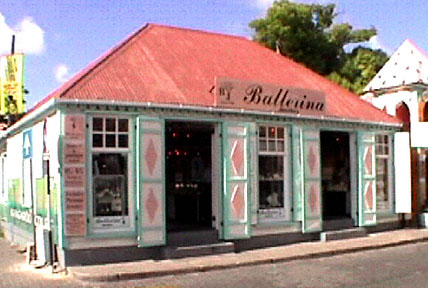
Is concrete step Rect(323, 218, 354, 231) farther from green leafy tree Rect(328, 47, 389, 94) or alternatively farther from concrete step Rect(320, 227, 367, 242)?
green leafy tree Rect(328, 47, 389, 94)

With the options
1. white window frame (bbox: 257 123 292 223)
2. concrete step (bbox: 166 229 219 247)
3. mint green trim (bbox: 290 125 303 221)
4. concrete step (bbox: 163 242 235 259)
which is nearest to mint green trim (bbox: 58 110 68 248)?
concrete step (bbox: 163 242 235 259)

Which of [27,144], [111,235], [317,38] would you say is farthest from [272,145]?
[317,38]

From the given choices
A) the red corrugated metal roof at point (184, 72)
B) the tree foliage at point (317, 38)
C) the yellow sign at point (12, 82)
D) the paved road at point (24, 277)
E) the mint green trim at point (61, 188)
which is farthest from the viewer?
the tree foliage at point (317, 38)

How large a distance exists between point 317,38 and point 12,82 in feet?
54.8

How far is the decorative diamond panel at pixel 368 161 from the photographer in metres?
16.8

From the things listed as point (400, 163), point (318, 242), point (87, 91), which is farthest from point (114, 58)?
point (400, 163)

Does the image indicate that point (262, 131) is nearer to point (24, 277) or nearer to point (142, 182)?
point (142, 182)

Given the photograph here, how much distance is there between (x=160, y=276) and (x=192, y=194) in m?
5.64

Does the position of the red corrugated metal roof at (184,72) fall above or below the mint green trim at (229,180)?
above

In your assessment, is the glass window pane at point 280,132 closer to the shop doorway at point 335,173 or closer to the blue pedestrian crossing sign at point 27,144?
the shop doorway at point 335,173

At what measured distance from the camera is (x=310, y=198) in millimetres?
15359

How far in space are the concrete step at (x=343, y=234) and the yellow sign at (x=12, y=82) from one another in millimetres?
Result: 13794

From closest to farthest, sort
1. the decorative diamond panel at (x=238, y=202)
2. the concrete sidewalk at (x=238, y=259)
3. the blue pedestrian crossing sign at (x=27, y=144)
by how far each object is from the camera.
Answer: the concrete sidewalk at (x=238, y=259) → the decorative diamond panel at (x=238, y=202) → the blue pedestrian crossing sign at (x=27, y=144)

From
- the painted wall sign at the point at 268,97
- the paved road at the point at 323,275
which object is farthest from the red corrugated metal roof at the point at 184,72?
the paved road at the point at 323,275
